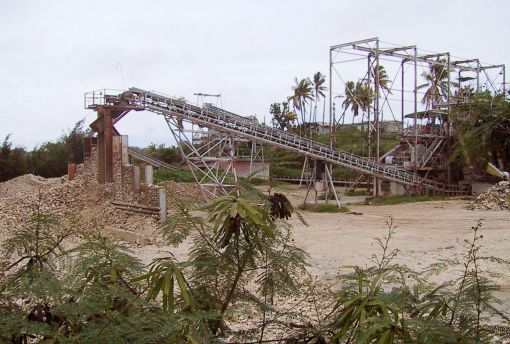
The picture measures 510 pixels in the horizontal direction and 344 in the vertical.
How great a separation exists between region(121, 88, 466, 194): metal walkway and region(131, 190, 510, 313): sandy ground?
142 inches

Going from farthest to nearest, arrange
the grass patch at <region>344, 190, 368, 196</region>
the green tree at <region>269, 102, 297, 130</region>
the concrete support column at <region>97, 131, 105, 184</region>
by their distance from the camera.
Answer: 1. the green tree at <region>269, 102, 297, 130</region>
2. the grass patch at <region>344, 190, 368, 196</region>
3. the concrete support column at <region>97, 131, 105, 184</region>

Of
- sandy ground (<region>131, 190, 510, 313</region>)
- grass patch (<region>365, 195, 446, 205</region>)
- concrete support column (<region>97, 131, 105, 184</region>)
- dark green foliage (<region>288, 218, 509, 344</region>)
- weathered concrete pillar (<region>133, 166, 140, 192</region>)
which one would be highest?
concrete support column (<region>97, 131, 105, 184</region>)

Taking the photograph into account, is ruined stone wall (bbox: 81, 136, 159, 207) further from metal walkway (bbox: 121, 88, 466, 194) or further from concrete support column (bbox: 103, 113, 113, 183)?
metal walkway (bbox: 121, 88, 466, 194)

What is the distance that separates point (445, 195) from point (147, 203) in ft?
63.3

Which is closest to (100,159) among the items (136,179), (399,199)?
(136,179)

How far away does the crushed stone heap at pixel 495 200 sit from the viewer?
86.4 ft

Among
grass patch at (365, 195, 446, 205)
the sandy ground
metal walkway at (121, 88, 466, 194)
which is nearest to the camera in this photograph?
the sandy ground

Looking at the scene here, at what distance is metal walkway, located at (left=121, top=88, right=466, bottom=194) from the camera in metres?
27.2

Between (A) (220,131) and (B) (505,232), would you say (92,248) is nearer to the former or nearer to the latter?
(B) (505,232)

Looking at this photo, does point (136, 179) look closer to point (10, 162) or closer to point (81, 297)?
point (81, 297)

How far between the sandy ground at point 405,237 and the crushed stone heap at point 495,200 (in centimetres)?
79

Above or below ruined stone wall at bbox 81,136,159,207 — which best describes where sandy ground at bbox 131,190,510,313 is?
below


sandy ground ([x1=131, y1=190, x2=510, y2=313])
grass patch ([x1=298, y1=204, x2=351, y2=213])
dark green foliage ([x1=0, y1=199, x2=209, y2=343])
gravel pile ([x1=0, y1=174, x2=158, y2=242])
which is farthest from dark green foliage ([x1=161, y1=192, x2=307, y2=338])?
grass patch ([x1=298, y1=204, x2=351, y2=213])

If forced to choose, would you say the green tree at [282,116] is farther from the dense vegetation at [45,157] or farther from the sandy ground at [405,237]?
the sandy ground at [405,237]
